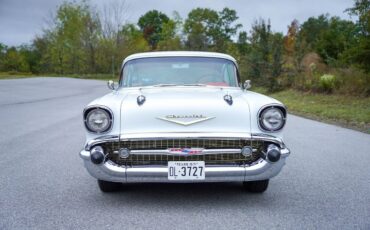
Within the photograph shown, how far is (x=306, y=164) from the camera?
520cm

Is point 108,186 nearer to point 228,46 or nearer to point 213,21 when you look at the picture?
point 228,46

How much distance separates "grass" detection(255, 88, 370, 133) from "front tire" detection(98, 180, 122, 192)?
20.9ft

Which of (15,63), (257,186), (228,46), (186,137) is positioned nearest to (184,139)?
(186,137)

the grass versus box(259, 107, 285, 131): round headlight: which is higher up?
box(259, 107, 285, 131): round headlight

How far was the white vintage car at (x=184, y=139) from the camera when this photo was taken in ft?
10.9

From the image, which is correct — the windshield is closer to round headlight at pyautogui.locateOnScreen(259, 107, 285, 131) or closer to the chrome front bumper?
round headlight at pyautogui.locateOnScreen(259, 107, 285, 131)

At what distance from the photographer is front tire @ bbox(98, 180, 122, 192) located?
12.5ft

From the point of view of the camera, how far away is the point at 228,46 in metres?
43.0

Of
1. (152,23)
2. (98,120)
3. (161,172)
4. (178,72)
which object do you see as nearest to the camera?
(161,172)

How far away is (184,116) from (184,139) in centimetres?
20

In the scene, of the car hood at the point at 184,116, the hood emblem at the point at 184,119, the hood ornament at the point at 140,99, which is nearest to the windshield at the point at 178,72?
the hood ornament at the point at 140,99

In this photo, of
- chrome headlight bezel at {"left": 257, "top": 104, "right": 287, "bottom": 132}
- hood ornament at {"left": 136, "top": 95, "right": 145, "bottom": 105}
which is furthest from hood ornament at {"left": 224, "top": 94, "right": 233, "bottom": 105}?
hood ornament at {"left": 136, "top": 95, "right": 145, "bottom": 105}

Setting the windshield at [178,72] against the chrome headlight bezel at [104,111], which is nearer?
the chrome headlight bezel at [104,111]

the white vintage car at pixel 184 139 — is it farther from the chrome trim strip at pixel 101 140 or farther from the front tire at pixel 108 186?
the front tire at pixel 108 186
